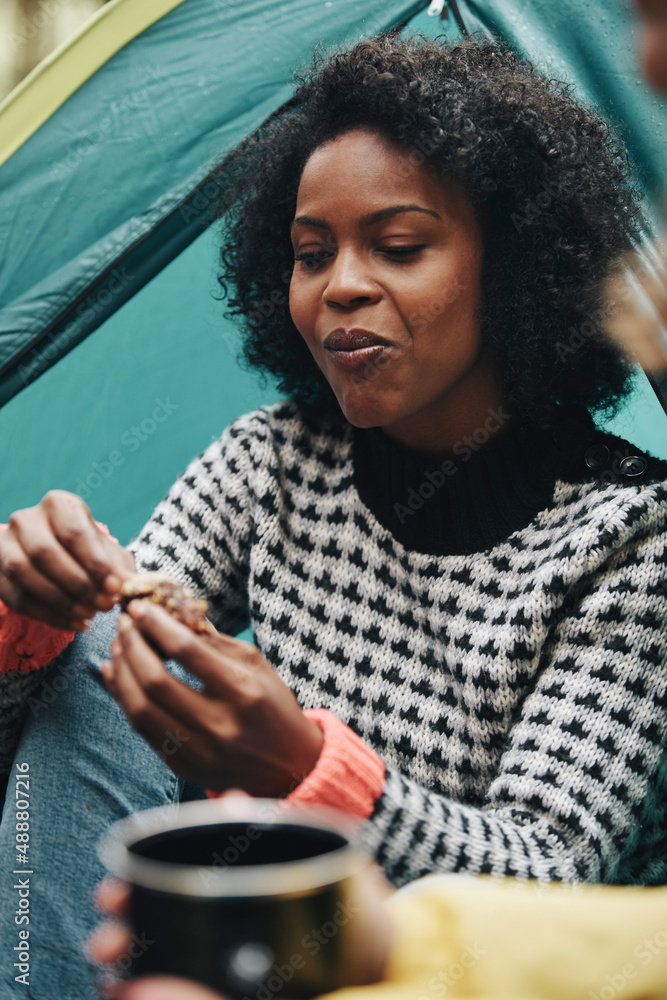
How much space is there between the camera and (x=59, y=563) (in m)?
0.93

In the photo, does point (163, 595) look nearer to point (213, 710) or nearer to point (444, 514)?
point (213, 710)

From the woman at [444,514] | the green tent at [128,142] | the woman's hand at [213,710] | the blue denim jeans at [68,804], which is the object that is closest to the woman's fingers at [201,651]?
the woman's hand at [213,710]

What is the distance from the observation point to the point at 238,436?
50.7 inches

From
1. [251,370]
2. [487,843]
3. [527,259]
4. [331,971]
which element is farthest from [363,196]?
[331,971]

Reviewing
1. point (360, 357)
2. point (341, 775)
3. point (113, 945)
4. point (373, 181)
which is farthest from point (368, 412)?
point (113, 945)

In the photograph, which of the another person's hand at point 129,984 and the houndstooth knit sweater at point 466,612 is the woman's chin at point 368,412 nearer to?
the houndstooth knit sweater at point 466,612

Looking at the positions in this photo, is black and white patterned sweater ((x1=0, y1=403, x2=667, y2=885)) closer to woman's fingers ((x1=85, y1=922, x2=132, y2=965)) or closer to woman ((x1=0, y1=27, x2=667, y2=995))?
woman ((x1=0, y1=27, x2=667, y2=995))

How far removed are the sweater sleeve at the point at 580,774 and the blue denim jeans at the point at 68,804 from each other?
370 millimetres

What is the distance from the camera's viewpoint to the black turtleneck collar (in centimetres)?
109

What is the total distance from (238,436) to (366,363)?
296mm

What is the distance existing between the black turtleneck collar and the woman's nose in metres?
0.23

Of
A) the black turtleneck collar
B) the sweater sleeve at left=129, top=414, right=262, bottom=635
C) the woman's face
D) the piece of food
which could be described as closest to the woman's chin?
the woman's face

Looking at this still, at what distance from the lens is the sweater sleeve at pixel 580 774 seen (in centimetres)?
80

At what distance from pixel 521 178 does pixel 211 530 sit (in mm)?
617
